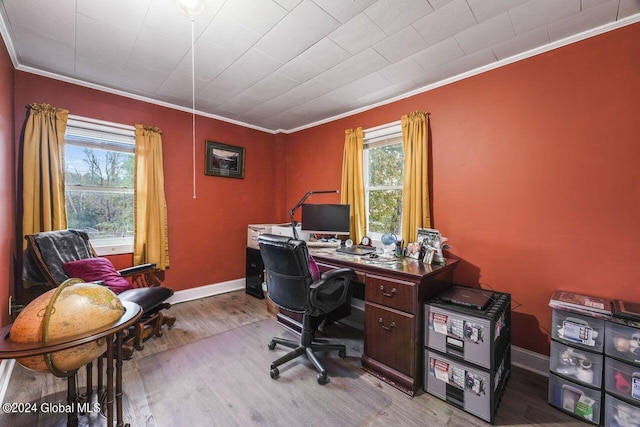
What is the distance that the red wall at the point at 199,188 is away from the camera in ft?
9.13

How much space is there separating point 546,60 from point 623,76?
1.50 feet

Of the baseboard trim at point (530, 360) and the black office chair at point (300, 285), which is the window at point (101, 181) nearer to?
the black office chair at point (300, 285)

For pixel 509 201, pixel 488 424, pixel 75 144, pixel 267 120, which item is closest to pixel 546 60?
pixel 509 201

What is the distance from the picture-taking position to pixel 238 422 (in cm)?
152

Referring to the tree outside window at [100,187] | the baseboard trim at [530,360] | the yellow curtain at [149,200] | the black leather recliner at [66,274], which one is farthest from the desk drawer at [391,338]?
the tree outside window at [100,187]

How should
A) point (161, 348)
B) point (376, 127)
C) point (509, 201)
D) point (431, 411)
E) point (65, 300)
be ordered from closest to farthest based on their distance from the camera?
point (65, 300)
point (431, 411)
point (509, 201)
point (161, 348)
point (376, 127)

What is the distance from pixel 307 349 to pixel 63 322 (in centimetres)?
151

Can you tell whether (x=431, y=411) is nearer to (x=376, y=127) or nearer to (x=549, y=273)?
(x=549, y=273)

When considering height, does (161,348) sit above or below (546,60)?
below

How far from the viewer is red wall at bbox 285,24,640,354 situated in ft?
5.63

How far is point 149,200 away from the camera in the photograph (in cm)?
301

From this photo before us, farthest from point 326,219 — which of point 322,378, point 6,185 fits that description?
point 6,185

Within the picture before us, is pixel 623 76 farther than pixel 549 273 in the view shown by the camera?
No

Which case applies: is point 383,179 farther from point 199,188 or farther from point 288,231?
point 199,188
